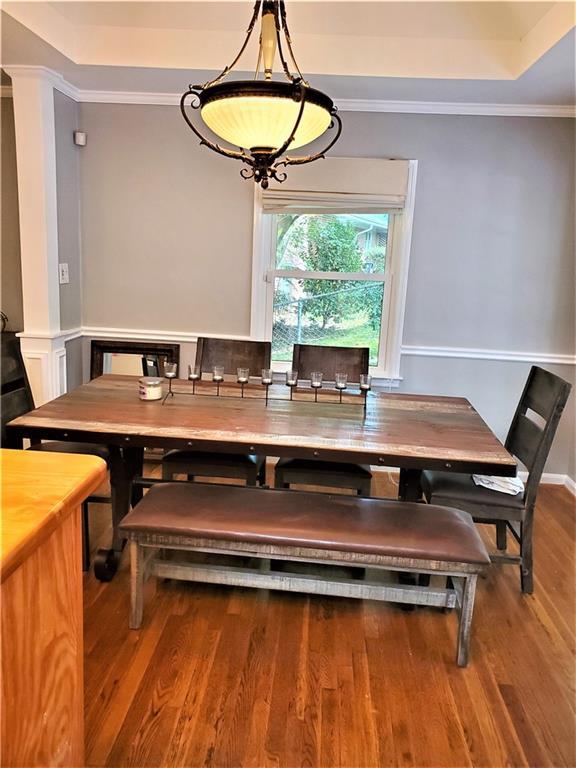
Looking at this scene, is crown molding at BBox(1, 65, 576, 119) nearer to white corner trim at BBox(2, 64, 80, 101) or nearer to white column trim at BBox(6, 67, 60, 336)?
white corner trim at BBox(2, 64, 80, 101)

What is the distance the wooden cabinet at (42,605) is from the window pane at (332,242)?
2.84m

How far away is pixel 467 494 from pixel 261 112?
170cm

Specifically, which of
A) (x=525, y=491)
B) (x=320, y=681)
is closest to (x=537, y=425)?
(x=525, y=491)

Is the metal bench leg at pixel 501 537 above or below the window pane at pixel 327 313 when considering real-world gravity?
below

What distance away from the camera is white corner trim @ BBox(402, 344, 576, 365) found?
3609 millimetres

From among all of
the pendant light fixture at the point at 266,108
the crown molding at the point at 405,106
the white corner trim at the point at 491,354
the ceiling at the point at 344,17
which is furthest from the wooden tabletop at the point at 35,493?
the crown molding at the point at 405,106

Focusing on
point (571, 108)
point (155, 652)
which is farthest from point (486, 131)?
→ point (155, 652)

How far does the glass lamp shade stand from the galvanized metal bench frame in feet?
4.73

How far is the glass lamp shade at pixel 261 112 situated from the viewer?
5.89 ft

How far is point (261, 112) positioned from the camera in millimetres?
1840

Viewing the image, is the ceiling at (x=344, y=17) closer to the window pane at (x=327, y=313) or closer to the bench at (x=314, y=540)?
the window pane at (x=327, y=313)

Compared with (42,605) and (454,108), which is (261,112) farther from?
(454,108)

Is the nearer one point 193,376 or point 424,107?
point 193,376

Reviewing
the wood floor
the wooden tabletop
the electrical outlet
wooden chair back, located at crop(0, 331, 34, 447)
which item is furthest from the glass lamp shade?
the electrical outlet
